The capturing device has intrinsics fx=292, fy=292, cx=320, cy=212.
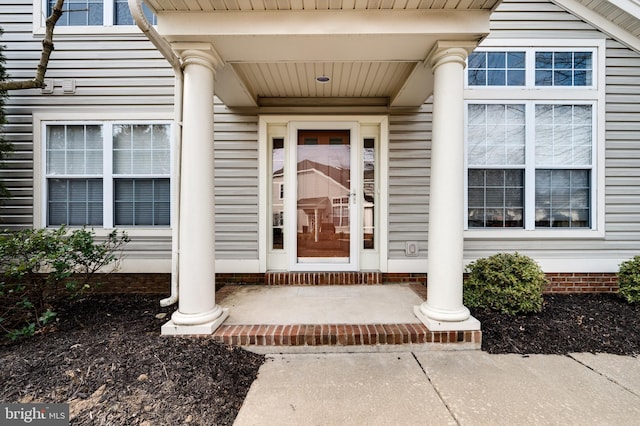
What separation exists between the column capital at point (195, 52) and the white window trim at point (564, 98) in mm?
3115

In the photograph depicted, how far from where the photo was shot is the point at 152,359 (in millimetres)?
2027

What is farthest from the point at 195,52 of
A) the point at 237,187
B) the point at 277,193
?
the point at 277,193

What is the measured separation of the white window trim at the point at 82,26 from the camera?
3.71 metres

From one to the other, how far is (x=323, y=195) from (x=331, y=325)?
181 cm

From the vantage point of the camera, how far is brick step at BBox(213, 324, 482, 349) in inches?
93.0

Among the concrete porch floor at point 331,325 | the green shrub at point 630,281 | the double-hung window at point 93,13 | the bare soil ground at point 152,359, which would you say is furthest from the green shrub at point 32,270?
the green shrub at point 630,281

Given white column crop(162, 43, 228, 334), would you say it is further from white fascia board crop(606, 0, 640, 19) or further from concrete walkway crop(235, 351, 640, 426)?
white fascia board crop(606, 0, 640, 19)

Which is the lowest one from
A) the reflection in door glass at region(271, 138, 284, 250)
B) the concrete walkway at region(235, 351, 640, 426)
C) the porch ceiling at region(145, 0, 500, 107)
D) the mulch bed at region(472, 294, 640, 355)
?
the concrete walkway at region(235, 351, 640, 426)

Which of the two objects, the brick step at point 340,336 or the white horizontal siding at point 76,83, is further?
the white horizontal siding at point 76,83

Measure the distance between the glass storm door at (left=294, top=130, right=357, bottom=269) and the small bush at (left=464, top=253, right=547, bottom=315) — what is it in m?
1.53

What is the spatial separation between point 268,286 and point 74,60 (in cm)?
381

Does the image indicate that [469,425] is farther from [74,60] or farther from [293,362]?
[74,60]

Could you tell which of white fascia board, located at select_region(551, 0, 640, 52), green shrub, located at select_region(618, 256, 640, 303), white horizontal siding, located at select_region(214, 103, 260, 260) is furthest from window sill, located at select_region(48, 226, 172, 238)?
white fascia board, located at select_region(551, 0, 640, 52)

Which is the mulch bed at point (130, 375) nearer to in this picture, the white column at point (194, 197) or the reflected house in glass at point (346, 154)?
the white column at point (194, 197)
